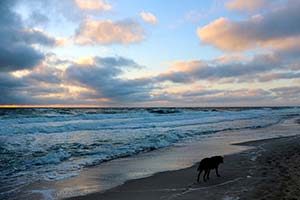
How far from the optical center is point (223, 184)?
26.0ft

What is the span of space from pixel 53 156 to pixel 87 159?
1319mm

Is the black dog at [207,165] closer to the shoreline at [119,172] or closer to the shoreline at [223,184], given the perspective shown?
the shoreline at [223,184]

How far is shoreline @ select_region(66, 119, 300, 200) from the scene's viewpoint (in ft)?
22.6

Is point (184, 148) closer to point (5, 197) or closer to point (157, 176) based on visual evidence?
point (157, 176)

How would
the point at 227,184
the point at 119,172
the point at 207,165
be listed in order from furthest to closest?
the point at 119,172, the point at 207,165, the point at 227,184

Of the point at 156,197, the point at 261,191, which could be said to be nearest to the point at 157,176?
the point at 156,197

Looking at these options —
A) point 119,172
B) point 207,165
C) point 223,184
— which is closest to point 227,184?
point 223,184

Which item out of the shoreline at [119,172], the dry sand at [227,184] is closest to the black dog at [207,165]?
the dry sand at [227,184]

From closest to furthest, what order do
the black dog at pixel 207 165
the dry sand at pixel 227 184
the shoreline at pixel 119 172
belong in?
the dry sand at pixel 227 184 → the shoreline at pixel 119 172 → the black dog at pixel 207 165

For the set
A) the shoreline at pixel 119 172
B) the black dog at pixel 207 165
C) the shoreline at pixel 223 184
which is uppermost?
the black dog at pixel 207 165

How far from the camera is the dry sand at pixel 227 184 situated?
6.86 metres

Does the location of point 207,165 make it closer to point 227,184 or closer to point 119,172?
point 227,184

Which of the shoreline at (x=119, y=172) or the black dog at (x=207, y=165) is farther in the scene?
the black dog at (x=207, y=165)

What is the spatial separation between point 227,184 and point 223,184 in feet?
0.30
